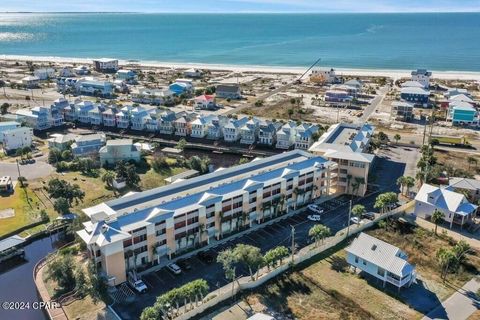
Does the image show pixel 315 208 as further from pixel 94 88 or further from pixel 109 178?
pixel 94 88

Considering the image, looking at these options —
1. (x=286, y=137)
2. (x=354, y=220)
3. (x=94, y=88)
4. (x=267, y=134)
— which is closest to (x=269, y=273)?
(x=354, y=220)

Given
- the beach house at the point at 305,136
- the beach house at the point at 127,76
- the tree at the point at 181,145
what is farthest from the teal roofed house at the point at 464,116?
the beach house at the point at 127,76

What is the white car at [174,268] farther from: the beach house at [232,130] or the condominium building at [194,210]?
the beach house at [232,130]

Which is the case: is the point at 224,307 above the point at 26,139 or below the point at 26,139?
below

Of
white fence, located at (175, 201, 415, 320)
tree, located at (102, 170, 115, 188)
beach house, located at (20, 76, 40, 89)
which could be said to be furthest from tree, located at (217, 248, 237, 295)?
beach house, located at (20, 76, 40, 89)

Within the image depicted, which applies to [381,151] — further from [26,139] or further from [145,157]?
[26,139]

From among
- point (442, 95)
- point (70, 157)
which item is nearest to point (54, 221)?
point (70, 157)
